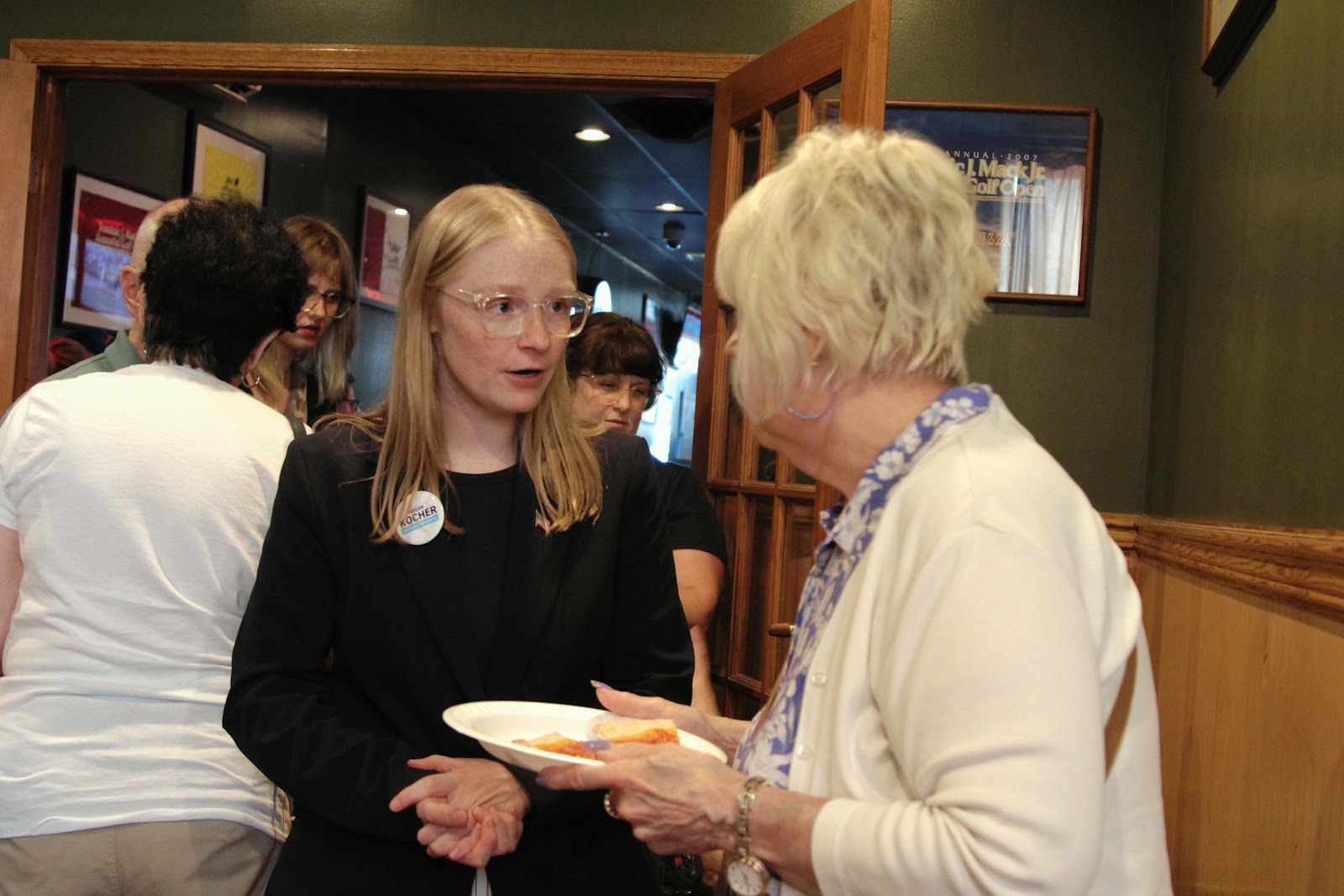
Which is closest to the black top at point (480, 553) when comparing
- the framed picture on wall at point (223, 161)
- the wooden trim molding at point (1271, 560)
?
the wooden trim molding at point (1271, 560)

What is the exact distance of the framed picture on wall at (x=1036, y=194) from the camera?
11.2 ft

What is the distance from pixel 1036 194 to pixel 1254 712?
6.43 ft

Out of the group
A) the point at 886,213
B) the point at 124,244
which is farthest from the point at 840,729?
the point at 124,244

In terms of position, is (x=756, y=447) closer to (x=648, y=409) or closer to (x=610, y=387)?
(x=648, y=409)

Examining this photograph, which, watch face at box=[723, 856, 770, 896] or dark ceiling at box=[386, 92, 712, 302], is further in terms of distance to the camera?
dark ceiling at box=[386, 92, 712, 302]

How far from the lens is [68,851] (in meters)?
1.52

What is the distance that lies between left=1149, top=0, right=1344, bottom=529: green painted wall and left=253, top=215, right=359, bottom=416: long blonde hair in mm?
2117

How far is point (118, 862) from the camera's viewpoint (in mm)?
1527

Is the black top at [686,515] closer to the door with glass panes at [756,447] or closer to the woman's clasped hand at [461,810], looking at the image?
the door with glass panes at [756,447]

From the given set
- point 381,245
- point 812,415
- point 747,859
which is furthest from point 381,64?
point 747,859

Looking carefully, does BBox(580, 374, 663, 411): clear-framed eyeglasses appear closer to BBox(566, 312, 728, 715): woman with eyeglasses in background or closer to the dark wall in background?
BBox(566, 312, 728, 715): woman with eyeglasses in background

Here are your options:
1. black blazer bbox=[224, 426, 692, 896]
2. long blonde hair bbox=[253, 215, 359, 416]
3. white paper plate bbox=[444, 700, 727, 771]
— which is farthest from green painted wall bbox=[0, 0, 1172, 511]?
white paper plate bbox=[444, 700, 727, 771]

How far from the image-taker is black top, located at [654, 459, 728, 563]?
9.91 feet

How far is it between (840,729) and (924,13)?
300 cm
